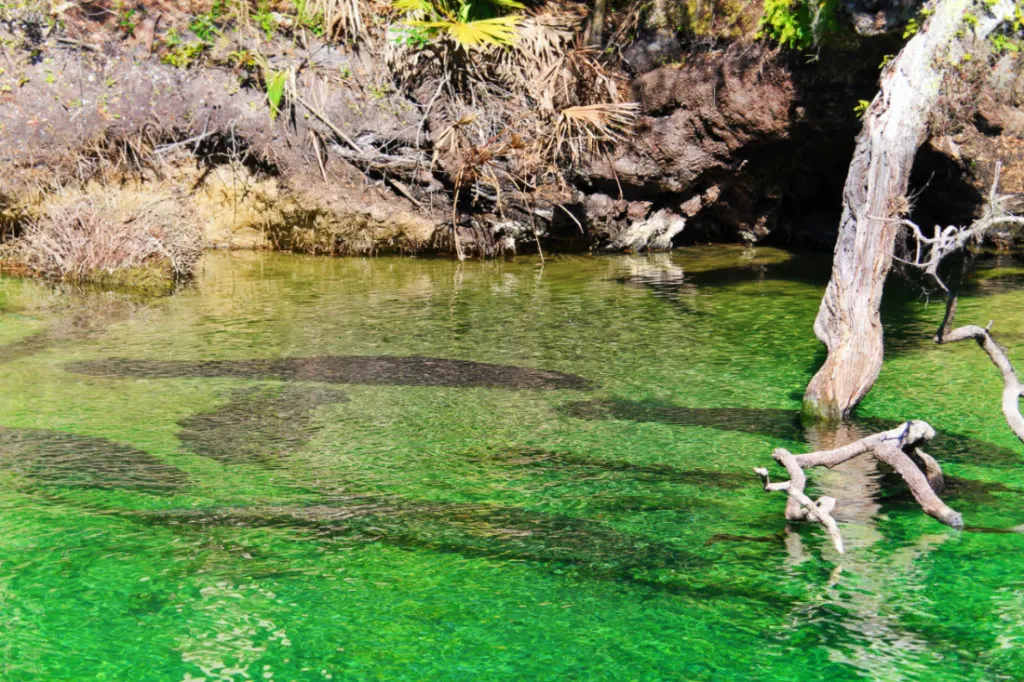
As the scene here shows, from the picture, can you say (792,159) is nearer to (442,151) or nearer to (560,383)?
(442,151)

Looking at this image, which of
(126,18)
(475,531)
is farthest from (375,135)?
(475,531)

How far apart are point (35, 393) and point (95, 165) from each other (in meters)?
6.18

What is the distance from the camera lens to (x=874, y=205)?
613cm

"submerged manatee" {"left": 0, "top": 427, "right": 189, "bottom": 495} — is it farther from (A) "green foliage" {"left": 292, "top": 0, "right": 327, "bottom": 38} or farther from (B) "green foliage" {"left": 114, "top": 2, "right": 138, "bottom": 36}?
(B) "green foliage" {"left": 114, "top": 2, "right": 138, "bottom": 36}

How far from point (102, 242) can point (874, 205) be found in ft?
24.5

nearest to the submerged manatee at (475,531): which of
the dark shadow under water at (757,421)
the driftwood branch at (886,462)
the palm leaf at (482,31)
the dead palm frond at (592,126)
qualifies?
the driftwood branch at (886,462)

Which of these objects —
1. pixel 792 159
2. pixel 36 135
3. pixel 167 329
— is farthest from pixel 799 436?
pixel 36 135

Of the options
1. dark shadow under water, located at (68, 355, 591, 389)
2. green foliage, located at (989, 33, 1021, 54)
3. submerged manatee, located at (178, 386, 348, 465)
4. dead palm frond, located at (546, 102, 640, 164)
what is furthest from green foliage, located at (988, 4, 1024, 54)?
dead palm frond, located at (546, 102, 640, 164)

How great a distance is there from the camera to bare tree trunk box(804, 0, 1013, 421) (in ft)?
20.0

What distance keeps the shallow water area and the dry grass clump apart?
1447 mm

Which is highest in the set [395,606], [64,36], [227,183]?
[64,36]

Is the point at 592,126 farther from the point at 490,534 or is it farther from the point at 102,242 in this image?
the point at 490,534

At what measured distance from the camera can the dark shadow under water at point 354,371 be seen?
24.2 ft

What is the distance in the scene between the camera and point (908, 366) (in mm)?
7715
